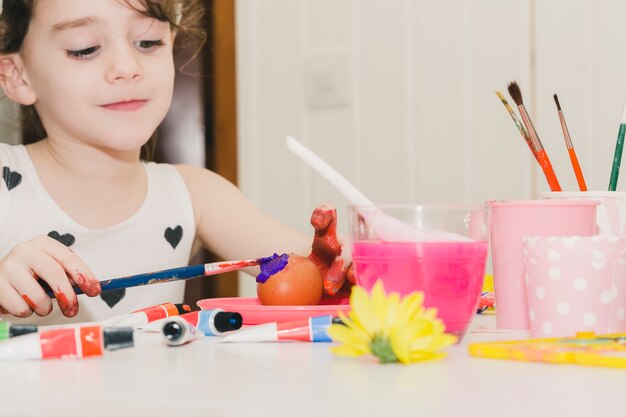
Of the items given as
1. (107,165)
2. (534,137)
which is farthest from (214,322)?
(107,165)

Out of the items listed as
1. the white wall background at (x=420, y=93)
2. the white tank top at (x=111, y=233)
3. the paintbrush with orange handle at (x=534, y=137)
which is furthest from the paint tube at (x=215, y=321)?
the white wall background at (x=420, y=93)

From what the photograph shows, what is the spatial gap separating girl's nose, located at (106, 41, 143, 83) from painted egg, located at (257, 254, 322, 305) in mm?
541

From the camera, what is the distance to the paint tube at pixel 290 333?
1.99ft

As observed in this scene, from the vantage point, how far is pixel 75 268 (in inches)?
30.8

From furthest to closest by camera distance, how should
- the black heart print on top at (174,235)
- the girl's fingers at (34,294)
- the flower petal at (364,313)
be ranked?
the black heart print on top at (174,235), the girl's fingers at (34,294), the flower petal at (364,313)

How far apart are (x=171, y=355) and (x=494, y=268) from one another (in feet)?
1.00

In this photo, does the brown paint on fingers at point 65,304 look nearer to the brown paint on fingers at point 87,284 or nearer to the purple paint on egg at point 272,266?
the brown paint on fingers at point 87,284

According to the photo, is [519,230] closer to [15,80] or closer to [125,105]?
[125,105]

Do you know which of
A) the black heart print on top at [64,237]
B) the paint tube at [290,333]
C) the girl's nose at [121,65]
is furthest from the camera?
the black heart print on top at [64,237]

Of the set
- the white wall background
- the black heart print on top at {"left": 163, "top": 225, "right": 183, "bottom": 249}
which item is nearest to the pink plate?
the black heart print on top at {"left": 163, "top": 225, "right": 183, "bottom": 249}

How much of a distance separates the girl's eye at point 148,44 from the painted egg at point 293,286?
61 centimetres

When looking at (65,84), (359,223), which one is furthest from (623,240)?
(65,84)

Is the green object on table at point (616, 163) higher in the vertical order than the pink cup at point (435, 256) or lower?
higher

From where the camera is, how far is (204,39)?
1773 millimetres
